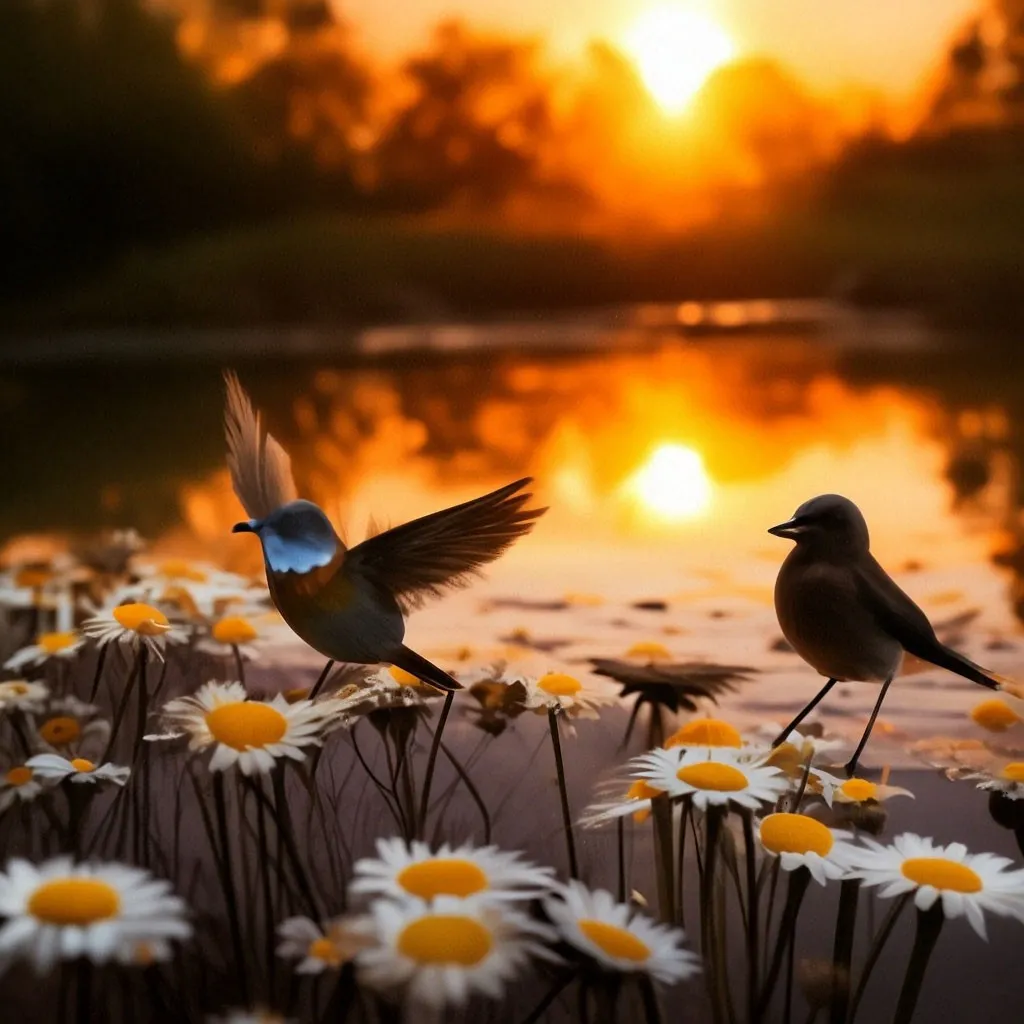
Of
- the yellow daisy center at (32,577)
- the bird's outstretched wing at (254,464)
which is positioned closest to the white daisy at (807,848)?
the bird's outstretched wing at (254,464)

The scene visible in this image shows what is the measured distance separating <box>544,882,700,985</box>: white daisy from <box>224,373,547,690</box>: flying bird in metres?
0.10

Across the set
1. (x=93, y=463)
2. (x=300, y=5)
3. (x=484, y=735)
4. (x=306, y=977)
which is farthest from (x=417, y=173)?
(x=306, y=977)

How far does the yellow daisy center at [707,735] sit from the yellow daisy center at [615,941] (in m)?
0.11

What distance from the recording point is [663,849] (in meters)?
0.34

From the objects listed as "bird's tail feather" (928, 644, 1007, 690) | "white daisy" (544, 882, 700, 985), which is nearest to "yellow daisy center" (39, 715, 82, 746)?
"white daisy" (544, 882, 700, 985)

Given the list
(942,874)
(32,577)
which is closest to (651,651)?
(942,874)

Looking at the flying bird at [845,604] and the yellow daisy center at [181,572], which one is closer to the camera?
the flying bird at [845,604]

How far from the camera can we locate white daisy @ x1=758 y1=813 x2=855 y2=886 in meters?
0.32

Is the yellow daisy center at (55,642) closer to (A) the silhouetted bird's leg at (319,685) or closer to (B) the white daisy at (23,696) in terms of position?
(B) the white daisy at (23,696)

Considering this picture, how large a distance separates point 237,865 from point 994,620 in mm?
384

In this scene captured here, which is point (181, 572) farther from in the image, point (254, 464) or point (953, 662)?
point (953, 662)

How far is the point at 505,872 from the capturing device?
0.97 ft

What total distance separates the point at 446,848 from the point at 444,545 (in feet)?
0.34

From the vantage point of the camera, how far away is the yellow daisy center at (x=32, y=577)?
573 millimetres
